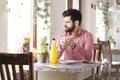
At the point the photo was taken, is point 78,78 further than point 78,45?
No

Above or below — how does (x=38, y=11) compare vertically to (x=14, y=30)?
above

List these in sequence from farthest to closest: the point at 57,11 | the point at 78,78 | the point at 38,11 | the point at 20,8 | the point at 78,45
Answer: the point at 57,11 < the point at 38,11 < the point at 20,8 < the point at 78,45 < the point at 78,78

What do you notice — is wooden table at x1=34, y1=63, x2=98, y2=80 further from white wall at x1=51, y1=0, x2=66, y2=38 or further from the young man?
white wall at x1=51, y1=0, x2=66, y2=38

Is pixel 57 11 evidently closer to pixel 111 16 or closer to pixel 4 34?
pixel 4 34

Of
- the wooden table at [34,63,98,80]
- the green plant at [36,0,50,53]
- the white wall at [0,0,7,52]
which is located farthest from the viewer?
the green plant at [36,0,50,53]

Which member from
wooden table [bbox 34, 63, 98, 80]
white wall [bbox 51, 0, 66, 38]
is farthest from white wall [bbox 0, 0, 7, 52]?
white wall [bbox 51, 0, 66, 38]

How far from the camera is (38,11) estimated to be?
4117 millimetres

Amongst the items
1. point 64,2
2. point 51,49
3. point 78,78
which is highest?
point 64,2

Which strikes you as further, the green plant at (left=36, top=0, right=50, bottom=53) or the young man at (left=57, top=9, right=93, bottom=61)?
the green plant at (left=36, top=0, right=50, bottom=53)

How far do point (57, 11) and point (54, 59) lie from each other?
2.08 metres

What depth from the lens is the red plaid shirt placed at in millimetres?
2887

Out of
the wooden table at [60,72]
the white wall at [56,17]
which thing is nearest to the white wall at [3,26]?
the wooden table at [60,72]

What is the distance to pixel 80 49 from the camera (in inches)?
113

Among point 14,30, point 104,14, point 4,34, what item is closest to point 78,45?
point 4,34
